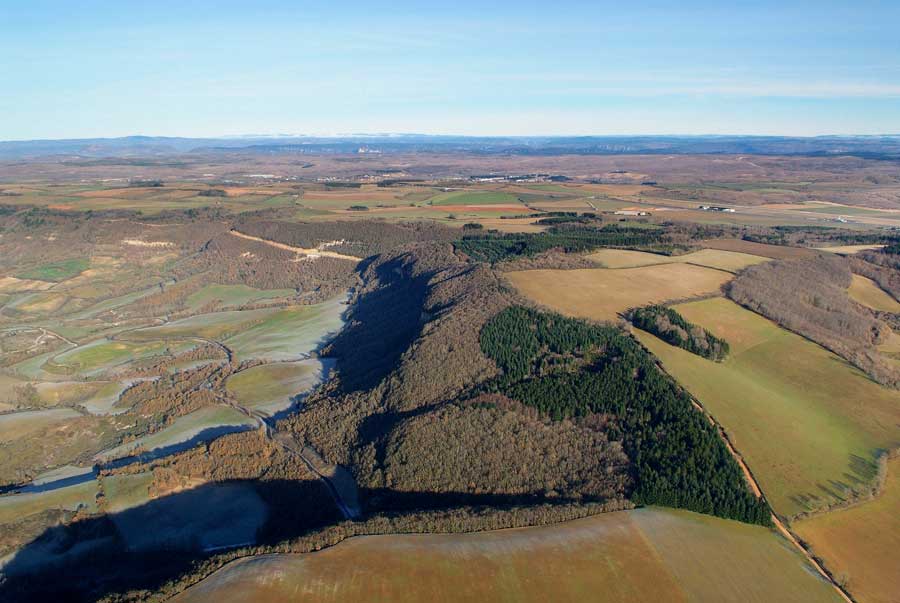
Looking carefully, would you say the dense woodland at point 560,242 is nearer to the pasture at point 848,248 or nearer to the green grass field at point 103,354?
the pasture at point 848,248

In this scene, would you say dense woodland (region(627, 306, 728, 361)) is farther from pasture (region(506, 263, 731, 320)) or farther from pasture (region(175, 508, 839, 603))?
pasture (region(175, 508, 839, 603))

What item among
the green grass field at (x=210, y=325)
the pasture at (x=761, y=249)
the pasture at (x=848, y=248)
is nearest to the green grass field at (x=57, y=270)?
the green grass field at (x=210, y=325)

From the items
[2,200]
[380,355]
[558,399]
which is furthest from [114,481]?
[2,200]

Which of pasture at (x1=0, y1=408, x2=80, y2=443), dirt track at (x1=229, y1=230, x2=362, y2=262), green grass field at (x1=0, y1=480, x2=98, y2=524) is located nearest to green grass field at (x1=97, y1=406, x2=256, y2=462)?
green grass field at (x1=0, y1=480, x2=98, y2=524)

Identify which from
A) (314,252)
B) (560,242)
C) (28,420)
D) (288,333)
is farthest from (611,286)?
(314,252)

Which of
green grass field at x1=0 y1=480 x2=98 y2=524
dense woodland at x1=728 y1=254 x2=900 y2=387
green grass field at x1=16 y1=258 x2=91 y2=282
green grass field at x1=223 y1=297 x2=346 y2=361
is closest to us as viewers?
green grass field at x1=0 y1=480 x2=98 y2=524

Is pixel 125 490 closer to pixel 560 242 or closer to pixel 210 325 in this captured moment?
pixel 210 325

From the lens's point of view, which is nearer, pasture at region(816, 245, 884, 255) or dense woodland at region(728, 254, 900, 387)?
dense woodland at region(728, 254, 900, 387)
